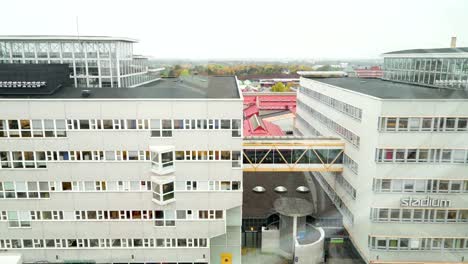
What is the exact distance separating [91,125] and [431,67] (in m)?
6.89

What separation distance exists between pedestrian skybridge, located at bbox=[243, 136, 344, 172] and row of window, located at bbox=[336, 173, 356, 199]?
23 cm

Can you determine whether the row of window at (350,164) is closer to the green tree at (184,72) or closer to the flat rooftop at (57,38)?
the green tree at (184,72)

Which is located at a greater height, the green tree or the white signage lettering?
the green tree

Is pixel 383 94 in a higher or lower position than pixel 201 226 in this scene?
higher

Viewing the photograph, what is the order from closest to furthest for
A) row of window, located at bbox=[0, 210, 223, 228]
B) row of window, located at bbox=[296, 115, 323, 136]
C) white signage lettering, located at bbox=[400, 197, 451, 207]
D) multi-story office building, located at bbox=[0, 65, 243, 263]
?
multi-story office building, located at bbox=[0, 65, 243, 263] < white signage lettering, located at bbox=[400, 197, 451, 207] < row of window, located at bbox=[0, 210, 223, 228] < row of window, located at bbox=[296, 115, 323, 136]

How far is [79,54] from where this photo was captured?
7.58 m

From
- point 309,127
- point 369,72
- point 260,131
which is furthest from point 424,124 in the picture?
point 260,131

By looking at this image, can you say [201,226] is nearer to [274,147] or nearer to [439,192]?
[274,147]

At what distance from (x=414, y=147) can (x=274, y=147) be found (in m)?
2.68

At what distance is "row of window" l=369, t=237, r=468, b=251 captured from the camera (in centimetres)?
593

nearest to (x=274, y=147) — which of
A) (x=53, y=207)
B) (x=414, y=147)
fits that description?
(x=414, y=147)

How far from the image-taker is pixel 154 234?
6.07 meters

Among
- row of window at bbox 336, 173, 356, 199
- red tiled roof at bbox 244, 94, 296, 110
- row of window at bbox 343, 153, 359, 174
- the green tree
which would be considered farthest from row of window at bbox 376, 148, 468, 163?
red tiled roof at bbox 244, 94, 296, 110

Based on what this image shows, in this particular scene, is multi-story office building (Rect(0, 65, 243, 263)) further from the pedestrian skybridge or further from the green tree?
the green tree
